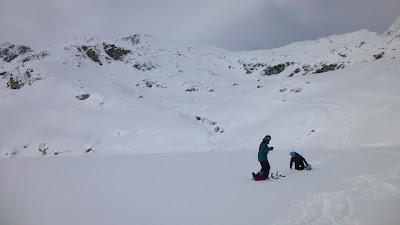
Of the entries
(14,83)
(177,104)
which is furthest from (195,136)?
(14,83)

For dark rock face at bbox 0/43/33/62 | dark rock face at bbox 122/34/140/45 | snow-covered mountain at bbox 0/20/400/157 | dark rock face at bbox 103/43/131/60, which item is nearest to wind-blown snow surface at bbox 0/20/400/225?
snow-covered mountain at bbox 0/20/400/157

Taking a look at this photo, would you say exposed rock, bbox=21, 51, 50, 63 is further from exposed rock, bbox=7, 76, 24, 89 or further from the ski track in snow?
the ski track in snow

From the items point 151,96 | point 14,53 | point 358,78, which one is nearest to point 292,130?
point 358,78

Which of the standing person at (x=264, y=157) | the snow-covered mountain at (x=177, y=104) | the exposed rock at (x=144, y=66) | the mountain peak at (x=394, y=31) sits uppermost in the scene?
the mountain peak at (x=394, y=31)

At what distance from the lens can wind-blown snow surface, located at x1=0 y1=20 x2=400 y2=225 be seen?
663cm

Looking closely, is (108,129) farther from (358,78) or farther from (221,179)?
(358,78)

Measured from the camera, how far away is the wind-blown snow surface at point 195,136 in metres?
6.63

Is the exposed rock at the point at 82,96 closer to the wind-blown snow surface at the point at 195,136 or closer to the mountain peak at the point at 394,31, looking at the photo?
the wind-blown snow surface at the point at 195,136

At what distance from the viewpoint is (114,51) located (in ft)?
177

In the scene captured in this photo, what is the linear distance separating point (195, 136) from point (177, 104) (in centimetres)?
1132

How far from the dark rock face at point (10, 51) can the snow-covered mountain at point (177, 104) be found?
18.7 metres

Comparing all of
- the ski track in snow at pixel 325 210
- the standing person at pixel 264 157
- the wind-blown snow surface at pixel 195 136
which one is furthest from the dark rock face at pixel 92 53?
the ski track in snow at pixel 325 210

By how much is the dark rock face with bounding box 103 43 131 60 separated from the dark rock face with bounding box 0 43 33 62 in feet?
80.9

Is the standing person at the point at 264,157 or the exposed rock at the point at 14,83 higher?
the exposed rock at the point at 14,83
